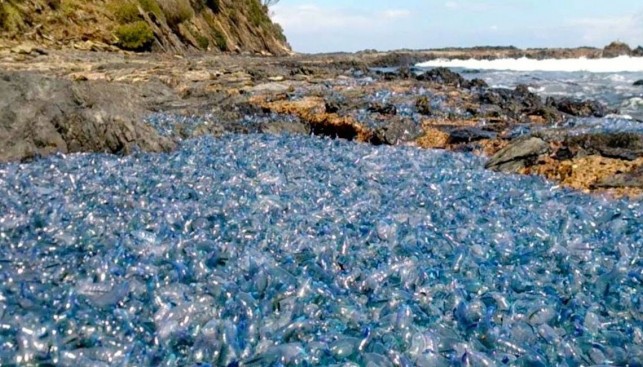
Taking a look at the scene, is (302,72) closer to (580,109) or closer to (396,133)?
(580,109)

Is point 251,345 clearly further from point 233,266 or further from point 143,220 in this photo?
point 143,220

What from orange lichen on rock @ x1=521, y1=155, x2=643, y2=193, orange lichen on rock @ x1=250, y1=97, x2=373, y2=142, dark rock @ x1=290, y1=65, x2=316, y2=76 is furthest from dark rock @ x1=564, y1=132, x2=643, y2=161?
dark rock @ x1=290, y1=65, x2=316, y2=76

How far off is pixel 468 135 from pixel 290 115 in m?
4.12

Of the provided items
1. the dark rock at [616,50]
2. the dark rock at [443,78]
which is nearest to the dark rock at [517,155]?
the dark rock at [443,78]

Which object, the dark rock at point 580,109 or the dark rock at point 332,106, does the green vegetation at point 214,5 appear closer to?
the dark rock at point 332,106

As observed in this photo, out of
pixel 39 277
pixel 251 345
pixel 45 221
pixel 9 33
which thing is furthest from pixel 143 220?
pixel 9 33

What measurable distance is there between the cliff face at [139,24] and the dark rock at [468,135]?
21.3m

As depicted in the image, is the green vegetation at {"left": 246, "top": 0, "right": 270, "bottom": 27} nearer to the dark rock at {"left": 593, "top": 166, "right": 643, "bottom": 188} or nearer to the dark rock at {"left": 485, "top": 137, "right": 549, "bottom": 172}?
the dark rock at {"left": 485, "top": 137, "right": 549, "bottom": 172}

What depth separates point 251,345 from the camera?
349 centimetres

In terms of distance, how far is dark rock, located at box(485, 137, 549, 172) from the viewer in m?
9.30

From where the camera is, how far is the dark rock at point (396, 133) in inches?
466

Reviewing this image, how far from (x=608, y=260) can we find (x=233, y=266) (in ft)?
10.4

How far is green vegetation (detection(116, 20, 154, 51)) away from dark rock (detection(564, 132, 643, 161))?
86.7 feet

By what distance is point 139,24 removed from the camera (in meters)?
32.9
